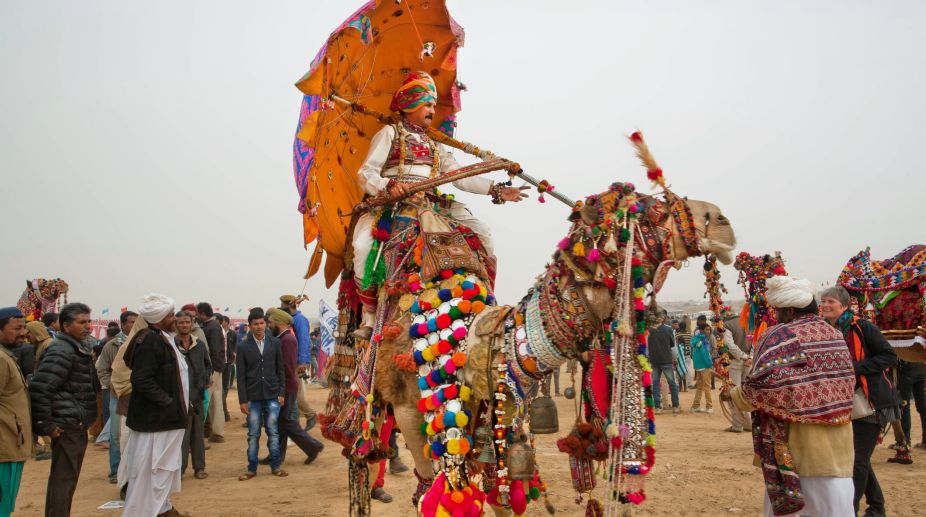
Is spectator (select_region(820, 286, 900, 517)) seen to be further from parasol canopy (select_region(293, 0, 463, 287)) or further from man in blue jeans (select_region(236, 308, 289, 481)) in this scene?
man in blue jeans (select_region(236, 308, 289, 481))

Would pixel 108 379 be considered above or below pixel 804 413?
above

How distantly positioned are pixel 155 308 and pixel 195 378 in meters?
2.24

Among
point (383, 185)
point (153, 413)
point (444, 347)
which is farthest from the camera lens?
point (153, 413)

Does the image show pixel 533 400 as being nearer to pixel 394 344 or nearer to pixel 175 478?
pixel 394 344

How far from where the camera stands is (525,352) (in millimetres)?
3148

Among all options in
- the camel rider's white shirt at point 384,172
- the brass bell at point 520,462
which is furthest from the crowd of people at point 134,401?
the brass bell at point 520,462

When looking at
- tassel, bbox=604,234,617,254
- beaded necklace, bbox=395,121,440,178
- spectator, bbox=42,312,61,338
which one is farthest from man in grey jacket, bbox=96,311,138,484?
tassel, bbox=604,234,617,254

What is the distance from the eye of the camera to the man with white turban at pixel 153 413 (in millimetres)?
5496

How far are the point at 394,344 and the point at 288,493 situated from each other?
177 inches

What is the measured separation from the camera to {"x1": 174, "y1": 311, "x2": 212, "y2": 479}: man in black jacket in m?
7.57

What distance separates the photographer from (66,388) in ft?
17.1

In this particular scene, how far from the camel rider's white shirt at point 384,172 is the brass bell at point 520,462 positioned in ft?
6.69

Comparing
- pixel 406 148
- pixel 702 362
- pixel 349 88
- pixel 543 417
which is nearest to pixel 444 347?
pixel 543 417

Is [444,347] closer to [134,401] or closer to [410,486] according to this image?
[134,401]
